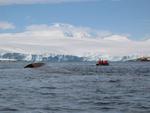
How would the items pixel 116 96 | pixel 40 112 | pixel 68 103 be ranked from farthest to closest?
pixel 116 96 → pixel 68 103 → pixel 40 112

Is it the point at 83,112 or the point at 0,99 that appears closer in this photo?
the point at 83,112

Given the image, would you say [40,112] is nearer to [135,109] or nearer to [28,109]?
[28,109]

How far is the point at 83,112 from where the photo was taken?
26.4 m

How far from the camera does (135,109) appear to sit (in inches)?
1103

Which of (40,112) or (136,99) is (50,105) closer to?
(40,112)

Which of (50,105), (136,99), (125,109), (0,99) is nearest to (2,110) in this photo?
(50,105)

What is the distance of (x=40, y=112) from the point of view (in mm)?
26203

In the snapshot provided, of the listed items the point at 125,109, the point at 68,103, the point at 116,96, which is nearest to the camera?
the point at 125,109

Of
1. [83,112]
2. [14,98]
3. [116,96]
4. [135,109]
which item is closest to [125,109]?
[135,109]

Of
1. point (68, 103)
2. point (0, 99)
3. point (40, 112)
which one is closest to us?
point (40, 112)

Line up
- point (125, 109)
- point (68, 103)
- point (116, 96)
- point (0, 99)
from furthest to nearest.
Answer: point (116, 96)
point (0, 99)
point (68, 103)
point (125, 109)

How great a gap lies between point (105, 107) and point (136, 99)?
17.8 ft

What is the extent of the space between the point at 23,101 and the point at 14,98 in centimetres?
241

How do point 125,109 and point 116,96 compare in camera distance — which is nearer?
point 125,109
